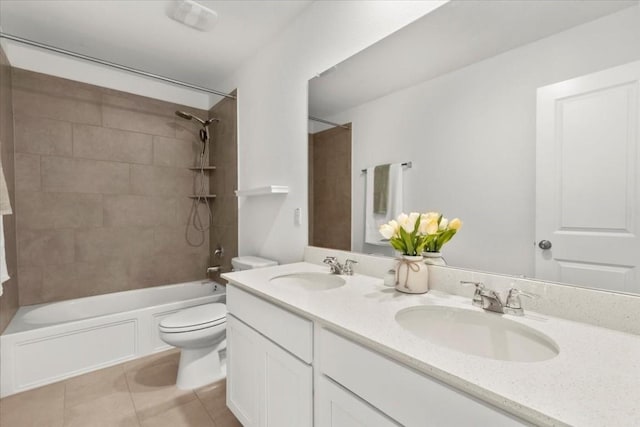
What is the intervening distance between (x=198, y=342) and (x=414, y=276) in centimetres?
149

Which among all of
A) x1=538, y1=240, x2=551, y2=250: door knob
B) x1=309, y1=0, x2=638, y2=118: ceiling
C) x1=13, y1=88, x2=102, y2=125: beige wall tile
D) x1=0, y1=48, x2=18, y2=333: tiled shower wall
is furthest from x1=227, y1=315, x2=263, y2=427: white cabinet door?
x1=13, y1=88, x2=102, y2=125: beige wall tile

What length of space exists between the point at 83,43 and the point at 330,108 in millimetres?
2109

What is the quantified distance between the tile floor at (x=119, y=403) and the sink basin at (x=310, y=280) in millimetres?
823

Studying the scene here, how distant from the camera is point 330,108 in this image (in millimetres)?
1653

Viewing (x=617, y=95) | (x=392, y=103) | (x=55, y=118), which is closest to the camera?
(x=617, y=95)

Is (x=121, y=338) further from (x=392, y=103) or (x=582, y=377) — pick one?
(x=582, y=377)

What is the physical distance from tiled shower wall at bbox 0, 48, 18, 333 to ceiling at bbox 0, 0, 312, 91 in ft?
1.29

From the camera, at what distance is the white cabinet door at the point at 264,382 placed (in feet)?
3.23

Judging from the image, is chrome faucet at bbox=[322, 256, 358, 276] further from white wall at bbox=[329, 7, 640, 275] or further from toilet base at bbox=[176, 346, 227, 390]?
toilet base at bbox=[176, 346, 227, 390]

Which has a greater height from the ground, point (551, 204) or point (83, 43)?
point (83, 43)

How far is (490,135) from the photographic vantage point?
1024 mm

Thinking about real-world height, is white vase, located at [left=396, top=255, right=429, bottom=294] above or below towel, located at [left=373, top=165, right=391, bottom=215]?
below

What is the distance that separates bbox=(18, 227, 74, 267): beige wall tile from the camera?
220cm

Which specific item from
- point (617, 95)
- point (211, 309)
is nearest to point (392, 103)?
point (617, 95)
